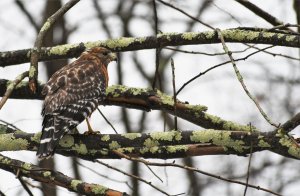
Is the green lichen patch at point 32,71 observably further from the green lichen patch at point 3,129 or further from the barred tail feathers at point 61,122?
the green lichen patch at point 3,129

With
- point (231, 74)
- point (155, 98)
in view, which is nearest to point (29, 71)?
point (155, 98)

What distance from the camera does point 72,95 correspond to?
22.0 feet

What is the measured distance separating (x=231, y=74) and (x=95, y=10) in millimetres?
3581

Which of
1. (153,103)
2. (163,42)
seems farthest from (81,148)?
(163,42)

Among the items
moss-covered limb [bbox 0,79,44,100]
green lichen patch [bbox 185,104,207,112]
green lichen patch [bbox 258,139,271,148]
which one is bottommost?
green lichen patch [bbox 258,139,271,148]

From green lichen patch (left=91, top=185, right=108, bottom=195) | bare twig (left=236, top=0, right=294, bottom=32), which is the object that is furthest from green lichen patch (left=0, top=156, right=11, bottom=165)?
bare twig (left=236, top=0, right=294, bottom=32)

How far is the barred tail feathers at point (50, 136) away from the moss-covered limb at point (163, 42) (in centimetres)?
89

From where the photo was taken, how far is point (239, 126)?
19.9ft

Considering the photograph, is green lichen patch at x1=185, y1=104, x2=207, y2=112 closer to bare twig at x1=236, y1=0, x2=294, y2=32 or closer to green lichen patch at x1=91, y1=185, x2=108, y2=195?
bare twig at x1=236, y1=0, x2=294, y2=32

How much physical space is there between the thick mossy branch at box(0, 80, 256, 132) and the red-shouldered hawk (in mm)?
165

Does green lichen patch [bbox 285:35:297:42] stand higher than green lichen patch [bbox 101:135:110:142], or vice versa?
green lichen patch [bbox 285:35:297:42]

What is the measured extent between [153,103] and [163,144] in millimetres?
1423

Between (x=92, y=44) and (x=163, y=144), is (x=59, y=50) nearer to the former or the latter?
(x=92, y=44)

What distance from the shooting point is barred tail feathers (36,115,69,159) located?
5414mm
